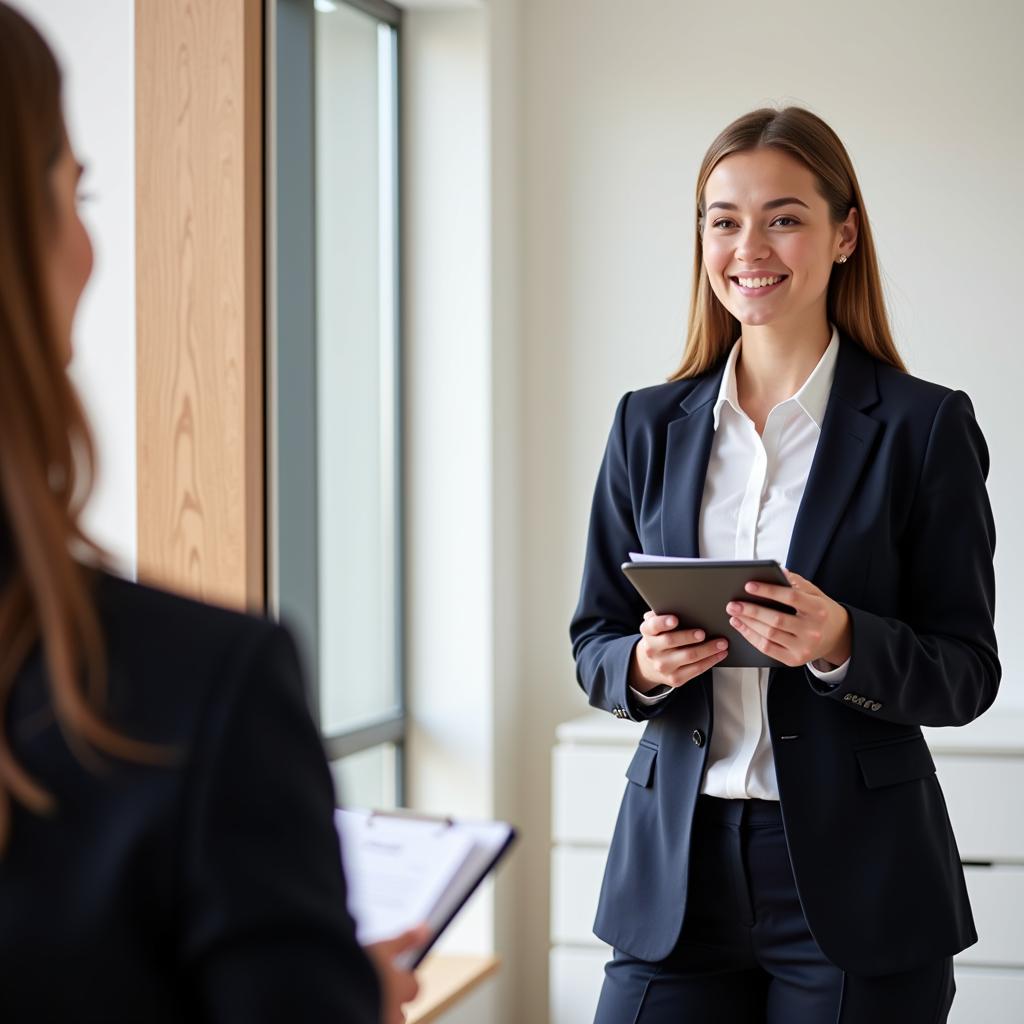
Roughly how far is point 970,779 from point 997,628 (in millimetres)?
555

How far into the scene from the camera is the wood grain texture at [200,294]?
2.60 meters

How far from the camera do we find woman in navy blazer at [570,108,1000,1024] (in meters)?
1.75

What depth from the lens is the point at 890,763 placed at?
1.79m

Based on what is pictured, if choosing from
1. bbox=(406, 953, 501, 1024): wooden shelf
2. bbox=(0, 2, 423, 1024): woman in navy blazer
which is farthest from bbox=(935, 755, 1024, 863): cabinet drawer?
bbox=(0, 2, 423, 1024): woman in navy blazer

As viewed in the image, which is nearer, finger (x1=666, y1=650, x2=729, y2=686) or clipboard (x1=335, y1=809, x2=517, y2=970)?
clipboard (x1=335, y1=809, x2=517, y2=970)

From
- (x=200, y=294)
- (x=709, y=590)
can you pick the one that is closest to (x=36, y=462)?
(x=709, y=590)

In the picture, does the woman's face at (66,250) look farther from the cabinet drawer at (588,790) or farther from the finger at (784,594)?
the cabinet drawer at (588,790)

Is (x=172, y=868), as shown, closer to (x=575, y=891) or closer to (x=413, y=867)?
(x=413, y=867)

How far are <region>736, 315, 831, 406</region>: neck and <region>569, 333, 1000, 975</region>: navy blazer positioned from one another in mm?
67

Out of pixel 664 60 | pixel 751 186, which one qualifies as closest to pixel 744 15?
pixel 664 60

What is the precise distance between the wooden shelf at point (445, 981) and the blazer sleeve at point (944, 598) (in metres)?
1.54

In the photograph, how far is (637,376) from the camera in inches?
147

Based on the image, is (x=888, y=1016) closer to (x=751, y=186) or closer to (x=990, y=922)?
(x=751, y=186)

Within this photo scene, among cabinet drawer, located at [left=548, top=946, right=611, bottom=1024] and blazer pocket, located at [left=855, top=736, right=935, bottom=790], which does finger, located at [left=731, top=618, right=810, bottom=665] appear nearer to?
blazer pocket, located at [left=855, top=736, right=935, bottom=790]
